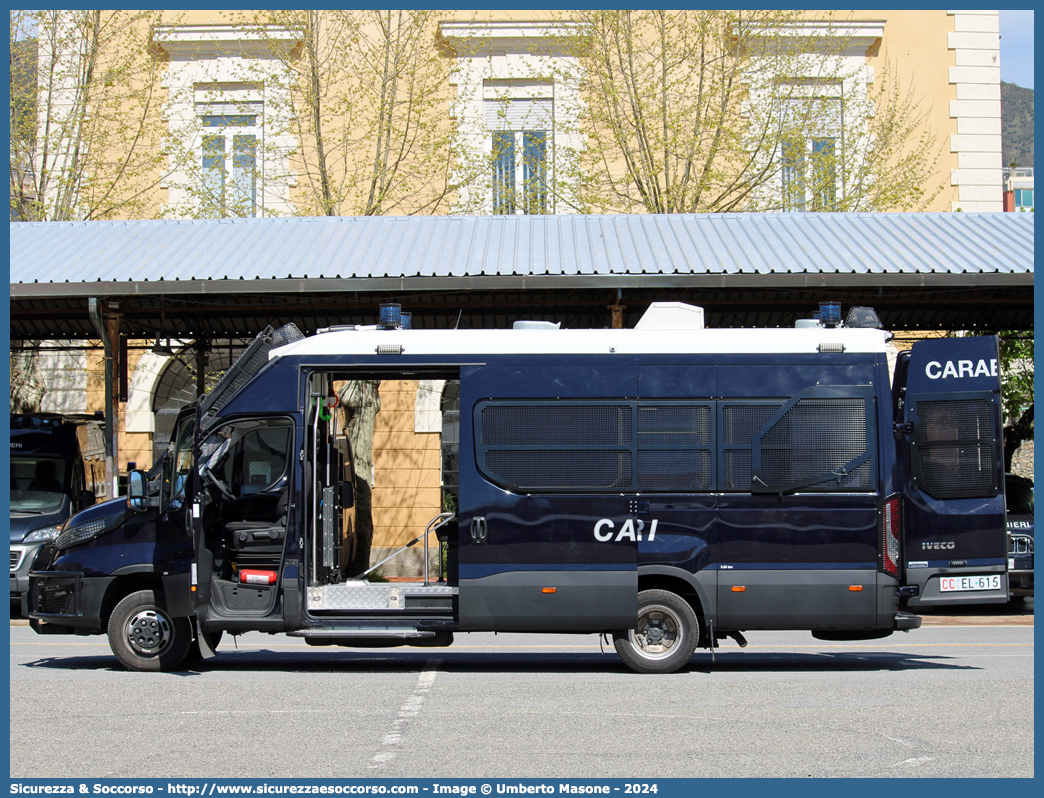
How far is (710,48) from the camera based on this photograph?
75.9ft

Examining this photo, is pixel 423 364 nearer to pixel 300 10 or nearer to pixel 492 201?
pixel 492 201

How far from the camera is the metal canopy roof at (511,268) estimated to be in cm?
1509

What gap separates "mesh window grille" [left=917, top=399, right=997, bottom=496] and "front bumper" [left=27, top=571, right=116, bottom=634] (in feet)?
24.0

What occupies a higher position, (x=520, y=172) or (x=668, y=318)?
(x=520, y=172)

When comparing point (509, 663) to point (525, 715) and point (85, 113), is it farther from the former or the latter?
point (85, 113)

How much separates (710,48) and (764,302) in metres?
8.61

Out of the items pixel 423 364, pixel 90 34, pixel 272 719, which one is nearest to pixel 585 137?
pixel 90 34

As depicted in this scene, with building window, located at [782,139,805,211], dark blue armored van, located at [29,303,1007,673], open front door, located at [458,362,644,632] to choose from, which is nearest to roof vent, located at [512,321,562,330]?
dark blue armored van, located at [29,303,1007,673]

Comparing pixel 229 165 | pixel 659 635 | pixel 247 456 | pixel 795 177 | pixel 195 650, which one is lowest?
pixel 195 650

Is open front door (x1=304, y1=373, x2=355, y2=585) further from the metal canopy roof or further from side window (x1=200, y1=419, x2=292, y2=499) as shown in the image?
the metal canopy roof

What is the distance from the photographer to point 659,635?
985cm

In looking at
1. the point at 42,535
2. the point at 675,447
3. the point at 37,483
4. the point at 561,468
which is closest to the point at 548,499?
the point at 561,468

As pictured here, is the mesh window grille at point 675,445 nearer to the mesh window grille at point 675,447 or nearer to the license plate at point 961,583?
the mesh window grille at point 675,447

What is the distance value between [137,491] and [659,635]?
15.5 feet
